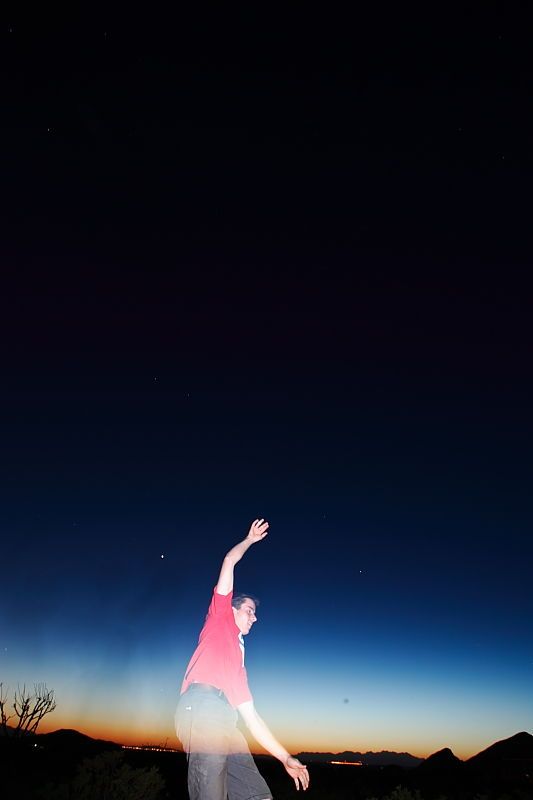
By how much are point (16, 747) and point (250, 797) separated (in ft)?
173

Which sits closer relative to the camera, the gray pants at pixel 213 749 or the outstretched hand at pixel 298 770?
the gray pants at pixel 213 749

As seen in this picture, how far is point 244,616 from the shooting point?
4.20m

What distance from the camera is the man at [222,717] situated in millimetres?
3410

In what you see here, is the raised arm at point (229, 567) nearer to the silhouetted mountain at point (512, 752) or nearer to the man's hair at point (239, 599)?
the man's hair at point (239, 599)

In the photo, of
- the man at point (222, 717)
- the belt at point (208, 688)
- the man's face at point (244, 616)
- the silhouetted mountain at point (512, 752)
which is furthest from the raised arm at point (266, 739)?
the silhouetted mountain at point (512, 752)

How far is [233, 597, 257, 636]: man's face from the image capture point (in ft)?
13.8

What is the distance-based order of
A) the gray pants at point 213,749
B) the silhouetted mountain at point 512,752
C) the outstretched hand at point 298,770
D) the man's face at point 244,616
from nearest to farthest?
the gray pants at point 213,749
the outstretched hand at point 298,770
the man's face at point 244,616
the silhouetted mountain at point 512,752

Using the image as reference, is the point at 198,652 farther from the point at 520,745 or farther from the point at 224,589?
the point at 520,745

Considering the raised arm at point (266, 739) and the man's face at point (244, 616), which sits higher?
the man's face at point (244, 616)

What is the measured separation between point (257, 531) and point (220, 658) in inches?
32.3

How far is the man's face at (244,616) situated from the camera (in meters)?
4.20

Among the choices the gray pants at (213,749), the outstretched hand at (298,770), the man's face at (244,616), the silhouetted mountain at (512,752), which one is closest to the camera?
the gray pants at (213,749)

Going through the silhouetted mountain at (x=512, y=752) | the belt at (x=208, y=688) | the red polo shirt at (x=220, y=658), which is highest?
→ the red polo shirt at (x=220, y=658)

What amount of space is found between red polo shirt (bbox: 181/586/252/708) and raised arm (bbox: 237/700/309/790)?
76mm
